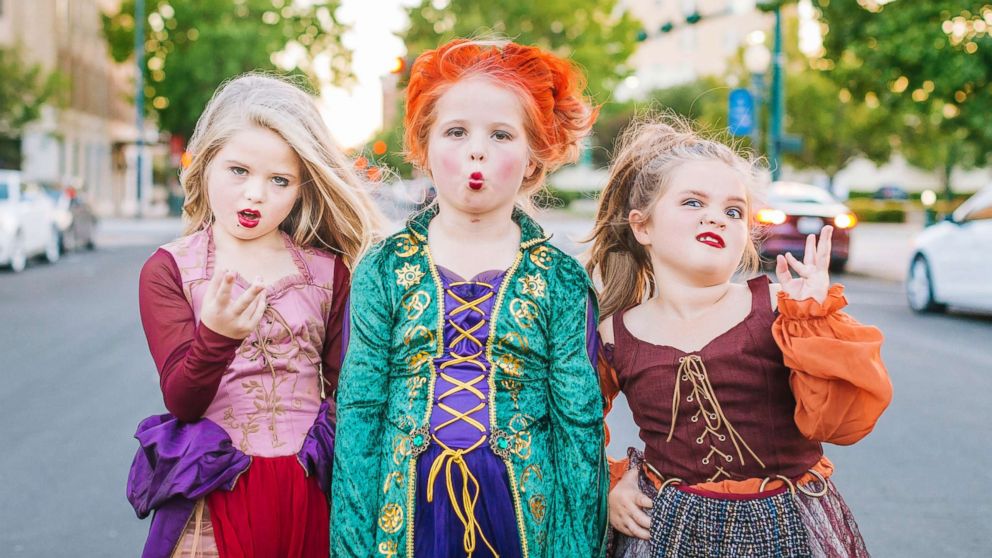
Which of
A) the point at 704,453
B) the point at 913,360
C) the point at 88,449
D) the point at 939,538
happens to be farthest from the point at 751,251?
the point at 913,360

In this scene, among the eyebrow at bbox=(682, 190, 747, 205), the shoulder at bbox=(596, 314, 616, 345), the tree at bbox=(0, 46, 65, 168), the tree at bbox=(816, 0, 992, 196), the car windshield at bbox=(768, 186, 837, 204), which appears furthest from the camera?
the tree at bbox=(0, 46, 65, 168)

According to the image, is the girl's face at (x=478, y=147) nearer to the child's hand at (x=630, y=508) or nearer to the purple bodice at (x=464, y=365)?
the purple bodice at (x=464, y=365)

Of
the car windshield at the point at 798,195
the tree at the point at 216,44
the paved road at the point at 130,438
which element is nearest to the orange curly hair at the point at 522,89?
the paved road at the point at 130,438

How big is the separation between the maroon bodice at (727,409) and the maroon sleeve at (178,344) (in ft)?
3.26

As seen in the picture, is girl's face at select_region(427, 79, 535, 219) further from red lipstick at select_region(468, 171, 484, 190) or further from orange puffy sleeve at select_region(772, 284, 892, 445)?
orange puffy sleeve at select_region(772, 284, 892, 445)

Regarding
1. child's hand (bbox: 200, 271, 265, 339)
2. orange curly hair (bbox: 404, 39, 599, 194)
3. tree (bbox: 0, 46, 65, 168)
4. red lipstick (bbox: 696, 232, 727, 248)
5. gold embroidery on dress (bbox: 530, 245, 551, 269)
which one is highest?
tree (bbox: 0, 46, 65, 168)

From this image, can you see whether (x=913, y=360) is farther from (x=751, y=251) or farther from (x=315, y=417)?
(x=315, y=417)

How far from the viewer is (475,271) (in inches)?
91.9

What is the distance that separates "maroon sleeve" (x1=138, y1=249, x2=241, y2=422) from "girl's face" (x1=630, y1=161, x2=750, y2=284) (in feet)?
3.45

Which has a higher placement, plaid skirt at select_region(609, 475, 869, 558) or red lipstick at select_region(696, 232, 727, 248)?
red lipstick at select_region(696, 232, 727, 248)

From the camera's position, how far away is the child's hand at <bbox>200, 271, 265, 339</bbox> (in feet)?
7.19

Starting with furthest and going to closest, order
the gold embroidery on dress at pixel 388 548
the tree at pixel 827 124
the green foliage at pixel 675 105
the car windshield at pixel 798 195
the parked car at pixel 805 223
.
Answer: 1. the green foliage at pixel 675 105
2. the tree at pixel 827 124
3. the car windshield at pixel 798 195
4. the parked car at pixel 805 223
5. the gold embroidery on dress at pixel 388 548

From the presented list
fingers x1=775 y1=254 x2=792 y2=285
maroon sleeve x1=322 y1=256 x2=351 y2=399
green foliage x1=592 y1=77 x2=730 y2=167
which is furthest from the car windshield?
green foliage x1=592 y1=77 x2=730 y2=167

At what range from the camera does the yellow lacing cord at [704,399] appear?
2.43m
